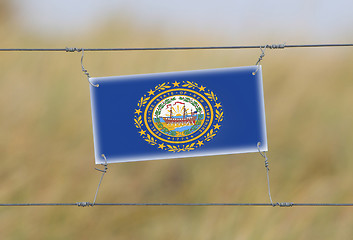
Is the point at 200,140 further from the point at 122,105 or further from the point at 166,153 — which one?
the point at 122,105

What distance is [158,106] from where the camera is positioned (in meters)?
5.92

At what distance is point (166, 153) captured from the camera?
230 inches

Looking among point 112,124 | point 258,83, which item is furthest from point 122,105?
point 258,83

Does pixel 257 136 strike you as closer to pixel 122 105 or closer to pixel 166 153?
pixel 166 153

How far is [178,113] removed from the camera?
590 cm

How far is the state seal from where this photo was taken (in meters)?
5.89

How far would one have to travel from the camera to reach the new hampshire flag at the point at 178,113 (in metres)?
5.88

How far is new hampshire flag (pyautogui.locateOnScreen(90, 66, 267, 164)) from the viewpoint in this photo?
5.88 metres

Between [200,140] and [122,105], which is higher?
[122,105]

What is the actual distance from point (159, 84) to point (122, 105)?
15.2 inches

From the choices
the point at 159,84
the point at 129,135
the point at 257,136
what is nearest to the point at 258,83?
the point at 257,136

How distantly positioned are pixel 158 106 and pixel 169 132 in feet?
0.84

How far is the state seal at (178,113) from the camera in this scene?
5895mm

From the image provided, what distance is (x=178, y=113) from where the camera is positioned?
590 centimetres
